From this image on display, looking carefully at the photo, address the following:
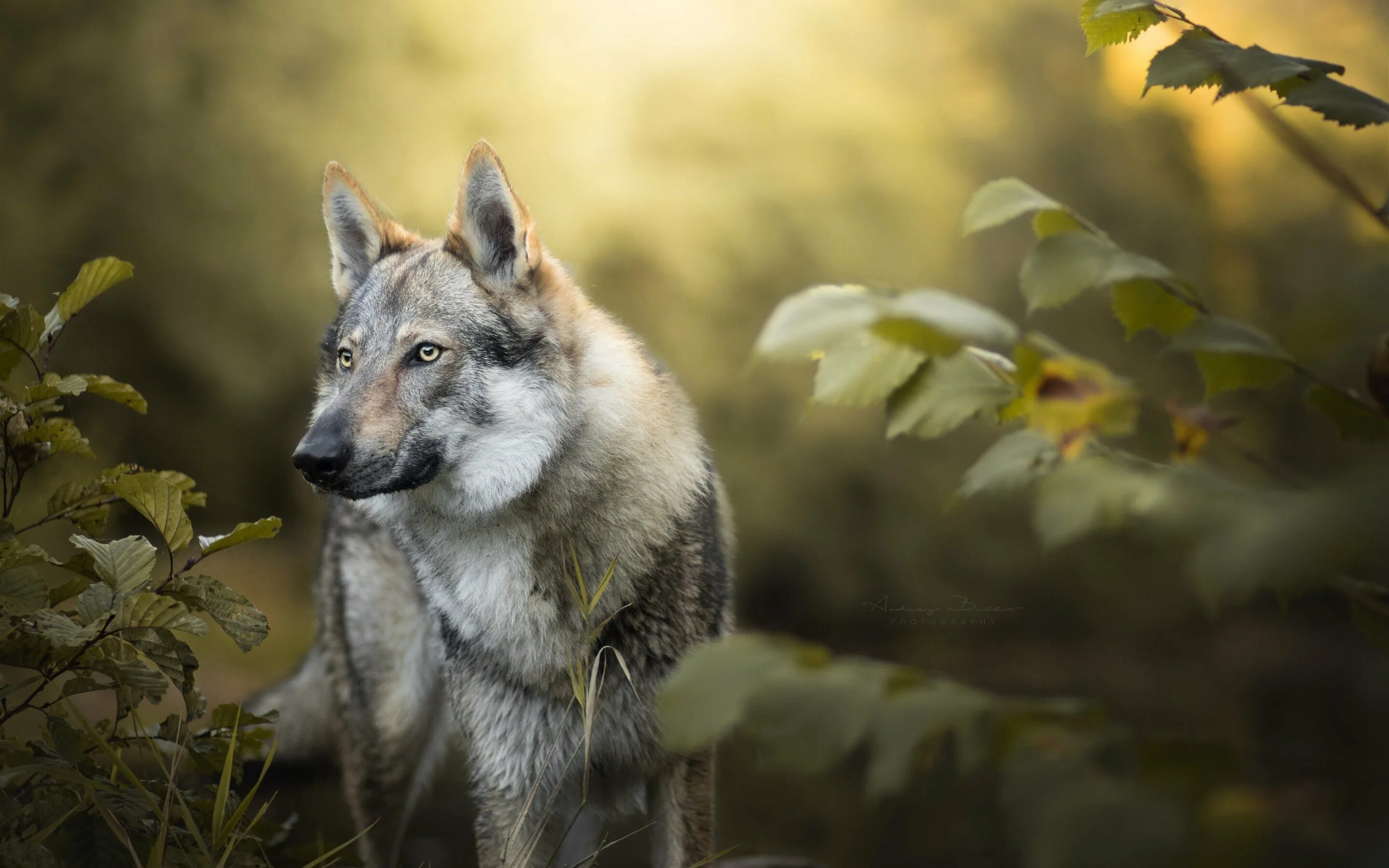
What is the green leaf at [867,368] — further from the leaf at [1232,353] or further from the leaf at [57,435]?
the leaf at [57,435]

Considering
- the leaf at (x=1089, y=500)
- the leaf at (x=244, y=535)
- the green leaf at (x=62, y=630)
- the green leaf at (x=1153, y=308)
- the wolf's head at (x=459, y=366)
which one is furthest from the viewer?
the wolf's head at (x=459, y=366)

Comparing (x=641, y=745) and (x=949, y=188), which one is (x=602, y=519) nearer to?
(x=641, y=745)

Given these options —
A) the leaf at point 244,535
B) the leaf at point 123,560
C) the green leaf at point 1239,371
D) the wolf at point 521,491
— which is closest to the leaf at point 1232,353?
the green leaf at point 1239,371

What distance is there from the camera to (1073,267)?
69 cm

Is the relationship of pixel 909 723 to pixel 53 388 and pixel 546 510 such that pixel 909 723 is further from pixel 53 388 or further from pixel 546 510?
pixel 53 388

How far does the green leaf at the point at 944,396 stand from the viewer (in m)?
0.77

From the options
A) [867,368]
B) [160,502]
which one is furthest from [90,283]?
[867,368]

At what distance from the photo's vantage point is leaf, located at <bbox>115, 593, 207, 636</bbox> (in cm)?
108

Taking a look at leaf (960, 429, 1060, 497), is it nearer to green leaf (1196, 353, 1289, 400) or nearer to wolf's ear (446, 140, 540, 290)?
green leaf (1196, 353, 1289, 400)

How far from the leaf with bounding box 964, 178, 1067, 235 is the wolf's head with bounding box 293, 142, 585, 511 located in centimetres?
84

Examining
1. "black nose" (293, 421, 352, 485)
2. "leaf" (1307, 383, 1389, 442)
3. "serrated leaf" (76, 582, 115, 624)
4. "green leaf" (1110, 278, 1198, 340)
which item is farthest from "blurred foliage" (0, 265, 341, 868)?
"leaf" (1307, 383, 1389, 442)

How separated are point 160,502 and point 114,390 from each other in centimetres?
22

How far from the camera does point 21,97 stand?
2.75 meters

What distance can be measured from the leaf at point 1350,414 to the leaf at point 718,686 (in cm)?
51
